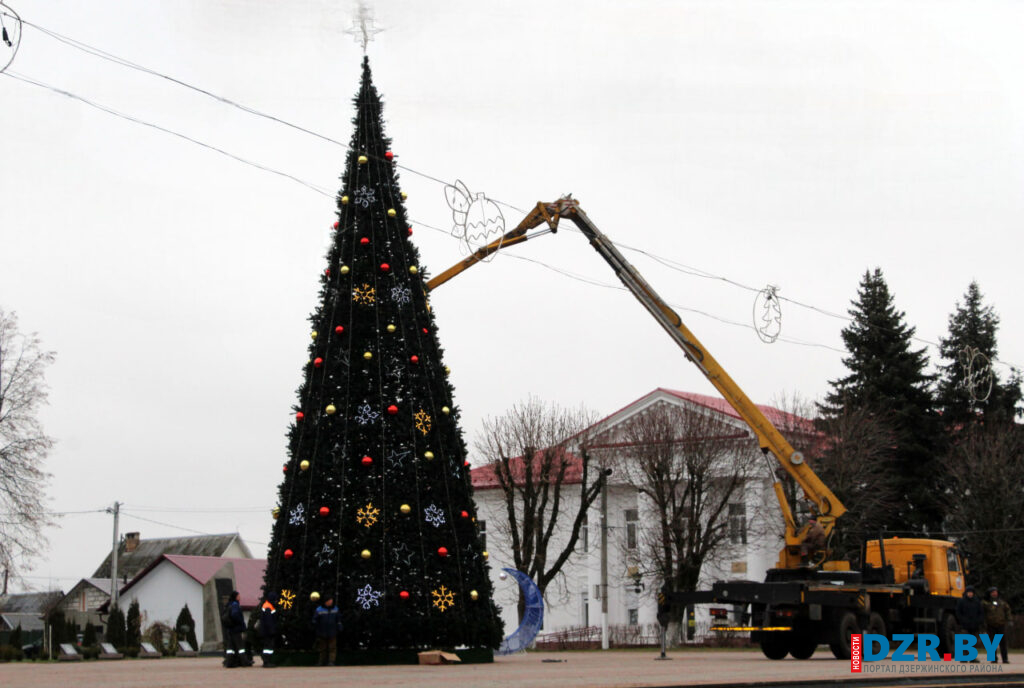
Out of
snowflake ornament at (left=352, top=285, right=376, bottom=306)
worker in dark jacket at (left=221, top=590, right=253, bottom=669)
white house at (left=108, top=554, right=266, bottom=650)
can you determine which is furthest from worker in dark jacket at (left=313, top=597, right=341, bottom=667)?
white house at (left=108, top=554, right=266, bottom=650)

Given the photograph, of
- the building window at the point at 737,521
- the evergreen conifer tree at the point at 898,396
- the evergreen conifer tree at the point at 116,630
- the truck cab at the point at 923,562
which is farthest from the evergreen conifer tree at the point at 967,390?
the evergreen conifer tree at the point at 116,630

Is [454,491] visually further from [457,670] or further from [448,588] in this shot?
[457,670]

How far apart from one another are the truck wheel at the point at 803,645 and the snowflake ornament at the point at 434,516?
8947mm

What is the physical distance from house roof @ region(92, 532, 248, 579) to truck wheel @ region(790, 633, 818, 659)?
234ft

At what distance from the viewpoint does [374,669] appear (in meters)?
17.4

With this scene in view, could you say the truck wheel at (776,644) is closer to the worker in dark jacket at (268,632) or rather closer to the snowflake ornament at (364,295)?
the worker in dark jacket at (268,632)

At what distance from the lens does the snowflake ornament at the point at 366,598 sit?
18.7 meters

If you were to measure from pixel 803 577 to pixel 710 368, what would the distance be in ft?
15.9

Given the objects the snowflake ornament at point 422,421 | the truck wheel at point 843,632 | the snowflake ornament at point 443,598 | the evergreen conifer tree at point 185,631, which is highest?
the snowflake ornament at point 422,421

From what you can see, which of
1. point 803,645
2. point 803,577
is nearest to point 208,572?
point 803,577

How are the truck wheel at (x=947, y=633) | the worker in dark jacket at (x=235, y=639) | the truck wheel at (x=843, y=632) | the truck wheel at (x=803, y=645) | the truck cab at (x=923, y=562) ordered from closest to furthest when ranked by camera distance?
the worker in dark jacket at (x=235, y=639) < the truck wheel at (x=843, y=632) < the truck wheel at (x=803, y=645) < the truck wheel at (x=947, y=633) < the truck cab at (x=923, y=562)

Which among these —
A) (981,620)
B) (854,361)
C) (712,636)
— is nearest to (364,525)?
(981,620)

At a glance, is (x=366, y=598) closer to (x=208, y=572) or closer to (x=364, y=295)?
(x=364, y=295)

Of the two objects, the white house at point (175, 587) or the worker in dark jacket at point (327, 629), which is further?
the white house at point (175, 587)
